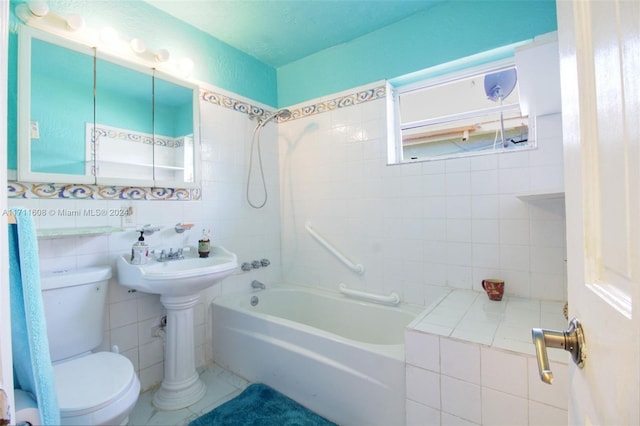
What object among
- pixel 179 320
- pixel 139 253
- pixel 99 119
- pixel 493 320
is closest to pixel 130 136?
pixel 99 119

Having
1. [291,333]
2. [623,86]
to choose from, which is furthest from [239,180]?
[623,86]

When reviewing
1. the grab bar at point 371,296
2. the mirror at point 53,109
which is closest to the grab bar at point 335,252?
the grab bar at point 371,296

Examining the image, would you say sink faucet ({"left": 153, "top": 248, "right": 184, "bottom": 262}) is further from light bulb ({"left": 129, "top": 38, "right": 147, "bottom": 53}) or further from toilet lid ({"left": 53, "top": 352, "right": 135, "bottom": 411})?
light bulb ({"left": 129, "top": 38, "right": 147, "bottom": 53})

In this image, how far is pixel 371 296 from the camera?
2.05 meters

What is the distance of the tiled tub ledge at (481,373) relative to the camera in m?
0.97

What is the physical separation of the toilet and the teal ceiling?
1693 millimetres

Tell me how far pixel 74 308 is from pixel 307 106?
202cm

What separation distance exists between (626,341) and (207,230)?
2092mm

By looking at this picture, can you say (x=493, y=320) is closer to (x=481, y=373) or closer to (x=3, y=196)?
(x=481, y=373)

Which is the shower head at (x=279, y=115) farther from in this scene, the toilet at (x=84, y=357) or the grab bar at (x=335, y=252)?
the toilet at (x=84, y=357)

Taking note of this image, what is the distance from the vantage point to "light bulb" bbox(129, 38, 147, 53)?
165 centimetres

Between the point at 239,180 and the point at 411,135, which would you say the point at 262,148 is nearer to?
the point at 239,180

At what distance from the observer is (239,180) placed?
7.50 feet

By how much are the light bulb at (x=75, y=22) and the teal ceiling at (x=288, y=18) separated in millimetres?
492
